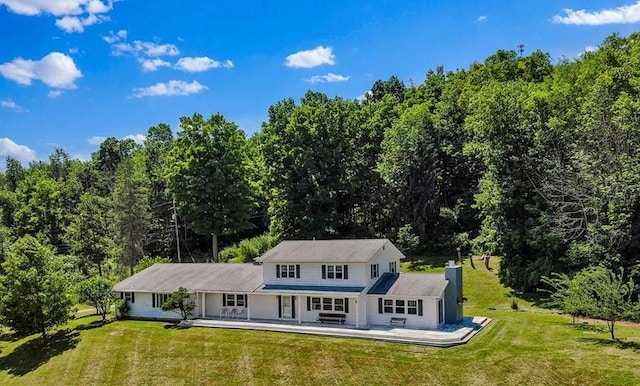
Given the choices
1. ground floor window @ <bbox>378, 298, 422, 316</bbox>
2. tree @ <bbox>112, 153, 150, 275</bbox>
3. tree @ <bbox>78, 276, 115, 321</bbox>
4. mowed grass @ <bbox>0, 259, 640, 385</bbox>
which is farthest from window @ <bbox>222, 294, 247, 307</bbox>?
tree @ <bbox>112, 153, 150, 275</bbox>

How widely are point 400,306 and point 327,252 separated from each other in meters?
5.58

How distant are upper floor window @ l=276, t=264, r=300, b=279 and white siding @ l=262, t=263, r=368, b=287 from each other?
20cm

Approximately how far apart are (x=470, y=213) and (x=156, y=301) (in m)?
30.6

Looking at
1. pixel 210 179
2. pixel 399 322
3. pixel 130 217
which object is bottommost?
pixel 399 322

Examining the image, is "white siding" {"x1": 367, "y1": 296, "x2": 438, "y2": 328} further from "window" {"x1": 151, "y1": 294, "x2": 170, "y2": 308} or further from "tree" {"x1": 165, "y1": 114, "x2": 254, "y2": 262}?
"tree" {"x1": 165, "y1": 114, "x2": 254, "y2": 262}

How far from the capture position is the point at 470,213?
50.8 meters

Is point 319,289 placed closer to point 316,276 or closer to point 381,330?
point 316,276

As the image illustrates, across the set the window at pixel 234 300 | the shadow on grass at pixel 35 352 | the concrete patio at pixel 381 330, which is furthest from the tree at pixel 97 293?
the window at pixel 234 300

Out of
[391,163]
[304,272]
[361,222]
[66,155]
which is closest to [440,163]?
[391,163]

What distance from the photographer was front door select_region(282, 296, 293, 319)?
31.1 meters

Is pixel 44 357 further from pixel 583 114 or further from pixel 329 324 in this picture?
pixel 583 114

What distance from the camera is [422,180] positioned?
169 feet

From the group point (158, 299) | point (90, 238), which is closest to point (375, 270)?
point (158, 299)

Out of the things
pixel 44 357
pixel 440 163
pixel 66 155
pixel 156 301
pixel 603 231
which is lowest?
pixel 44 357
